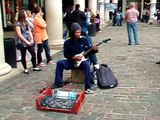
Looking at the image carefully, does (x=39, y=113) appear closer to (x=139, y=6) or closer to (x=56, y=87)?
(x=56, y=87)

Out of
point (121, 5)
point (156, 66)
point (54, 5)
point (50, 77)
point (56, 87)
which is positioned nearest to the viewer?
point (56, 87)

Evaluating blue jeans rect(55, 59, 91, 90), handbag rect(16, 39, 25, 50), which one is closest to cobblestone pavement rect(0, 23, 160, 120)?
blue jeans rect(55, 59, 91, 90)

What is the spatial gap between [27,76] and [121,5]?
1196 inches

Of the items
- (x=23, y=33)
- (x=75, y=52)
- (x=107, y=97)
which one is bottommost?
(x=107, y=97)

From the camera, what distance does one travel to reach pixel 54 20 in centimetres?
1086

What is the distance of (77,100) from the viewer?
4.85m

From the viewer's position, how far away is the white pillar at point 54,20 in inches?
424

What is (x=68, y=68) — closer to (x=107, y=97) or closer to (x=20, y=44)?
(x=107, y=97)

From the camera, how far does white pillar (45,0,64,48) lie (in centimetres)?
1076

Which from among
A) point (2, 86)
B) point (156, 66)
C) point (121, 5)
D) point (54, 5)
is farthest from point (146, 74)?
point (121, 5)

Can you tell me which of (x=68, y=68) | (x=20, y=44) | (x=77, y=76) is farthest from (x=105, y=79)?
(x=20, y=44)

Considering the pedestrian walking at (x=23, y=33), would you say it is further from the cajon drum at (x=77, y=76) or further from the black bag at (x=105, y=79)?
the black bag at (x=105, y=79)

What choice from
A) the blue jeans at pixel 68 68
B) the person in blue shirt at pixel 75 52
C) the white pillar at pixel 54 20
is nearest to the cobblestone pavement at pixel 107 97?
the blue jeans at pixel 68 68

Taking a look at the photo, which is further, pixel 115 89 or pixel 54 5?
pixel 54 5
